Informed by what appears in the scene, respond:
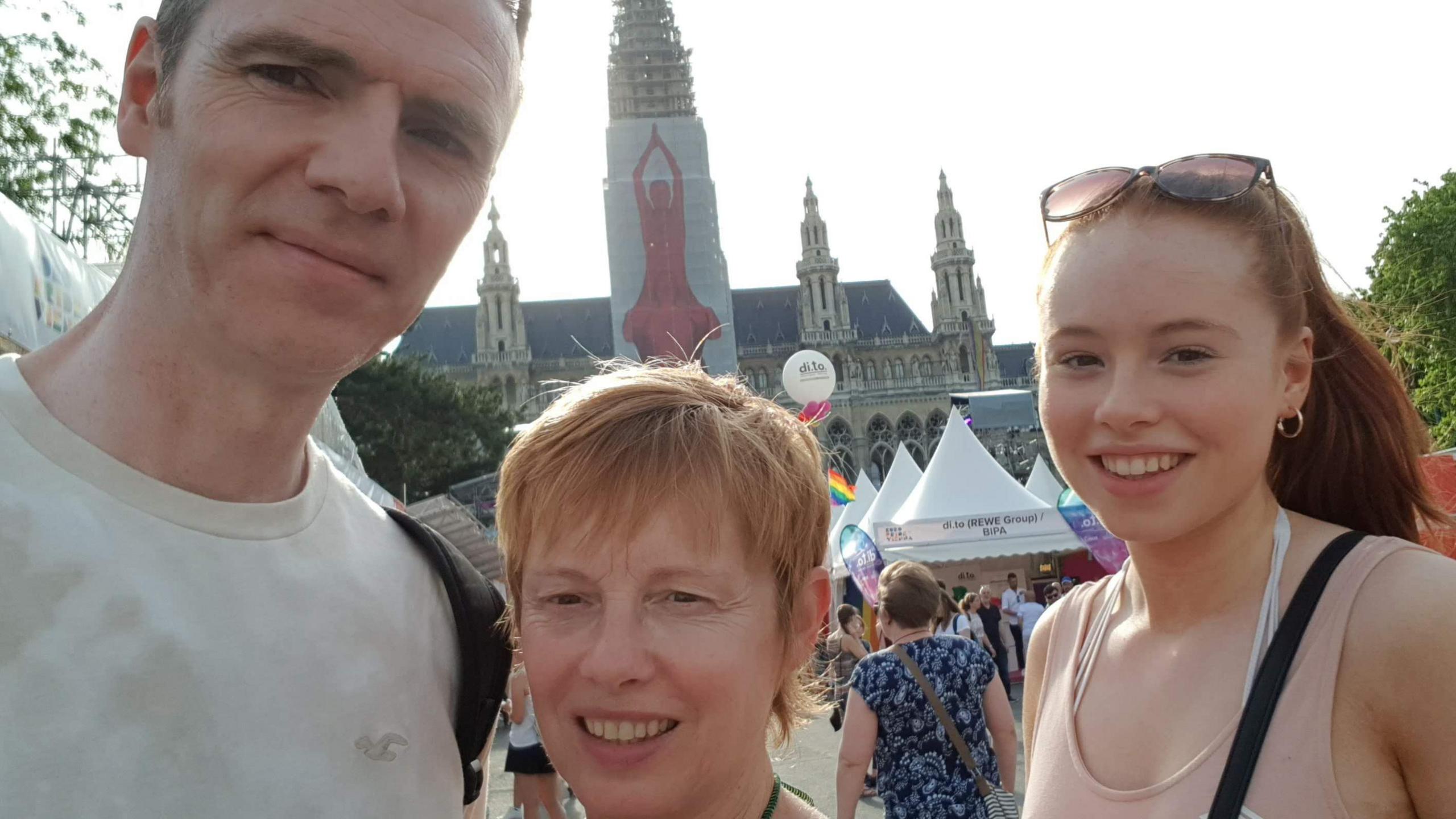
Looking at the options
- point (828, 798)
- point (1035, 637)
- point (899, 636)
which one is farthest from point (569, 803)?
point (1035, 637)

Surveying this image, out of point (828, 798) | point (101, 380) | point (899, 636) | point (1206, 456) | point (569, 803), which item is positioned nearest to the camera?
point (101, 380)

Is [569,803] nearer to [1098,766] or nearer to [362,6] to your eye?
[1098,766]

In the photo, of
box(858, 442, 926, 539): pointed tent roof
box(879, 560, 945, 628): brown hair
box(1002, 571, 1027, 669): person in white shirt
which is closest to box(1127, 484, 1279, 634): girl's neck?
box(879, 560, 945, 628): brown hair

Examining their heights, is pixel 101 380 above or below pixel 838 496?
above

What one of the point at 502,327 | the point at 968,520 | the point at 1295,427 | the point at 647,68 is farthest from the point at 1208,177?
the point at 502,327

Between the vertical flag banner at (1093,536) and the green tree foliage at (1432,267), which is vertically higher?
the green tree foliage at (1432,267)

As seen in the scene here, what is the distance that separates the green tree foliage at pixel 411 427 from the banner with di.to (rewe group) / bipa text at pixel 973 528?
19416 mm

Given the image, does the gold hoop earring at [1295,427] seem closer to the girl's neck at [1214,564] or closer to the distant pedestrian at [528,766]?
the girl's neck at [1214,564]

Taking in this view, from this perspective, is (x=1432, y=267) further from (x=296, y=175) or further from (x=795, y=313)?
(x=795, y=313)

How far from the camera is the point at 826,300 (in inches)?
2330

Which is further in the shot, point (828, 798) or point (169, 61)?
point (828, 798)

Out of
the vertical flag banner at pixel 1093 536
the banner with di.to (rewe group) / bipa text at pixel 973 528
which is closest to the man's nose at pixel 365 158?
the vertical flag banner at pixel 1093 536

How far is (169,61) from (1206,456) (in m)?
1.32

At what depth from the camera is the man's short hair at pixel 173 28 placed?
108 centimetres
